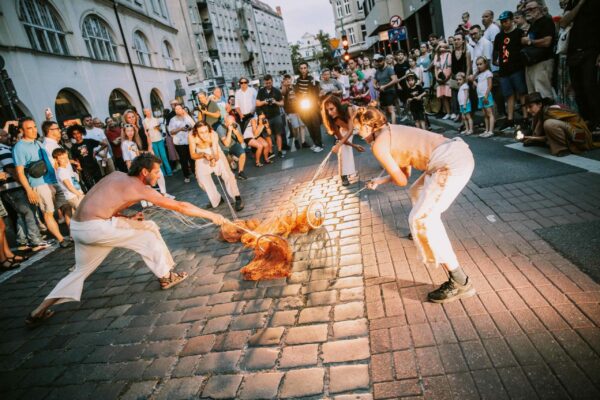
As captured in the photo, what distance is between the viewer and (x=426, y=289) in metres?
3.30

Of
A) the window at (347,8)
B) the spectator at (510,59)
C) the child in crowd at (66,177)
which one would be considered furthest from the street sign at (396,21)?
the window at (347,8)

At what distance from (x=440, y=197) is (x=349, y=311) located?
134 cm

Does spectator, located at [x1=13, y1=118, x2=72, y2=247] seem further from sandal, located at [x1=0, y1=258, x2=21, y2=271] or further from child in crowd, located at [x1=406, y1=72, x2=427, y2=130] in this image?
child in crowd, located at [x1=406, y1=72, x2=427, y2=130]

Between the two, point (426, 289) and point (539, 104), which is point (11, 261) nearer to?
point (426, 289)

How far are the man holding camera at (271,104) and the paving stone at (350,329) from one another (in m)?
9.12

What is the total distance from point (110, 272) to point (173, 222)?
207cm

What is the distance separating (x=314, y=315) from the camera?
10.7 feet

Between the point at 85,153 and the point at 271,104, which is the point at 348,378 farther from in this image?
the point at 271,104

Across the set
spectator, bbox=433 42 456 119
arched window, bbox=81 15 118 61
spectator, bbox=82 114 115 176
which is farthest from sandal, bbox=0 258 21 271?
arched window, bbox=81 15 118 61

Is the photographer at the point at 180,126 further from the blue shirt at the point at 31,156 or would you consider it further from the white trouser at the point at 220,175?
the blue shirt at the point at 31,156

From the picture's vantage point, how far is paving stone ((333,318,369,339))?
2904 mm

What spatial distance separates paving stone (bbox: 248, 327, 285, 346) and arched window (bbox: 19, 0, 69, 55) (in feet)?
59.5

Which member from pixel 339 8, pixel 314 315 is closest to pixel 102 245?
pixel 314 315

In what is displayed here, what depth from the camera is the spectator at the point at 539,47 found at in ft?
23.1
